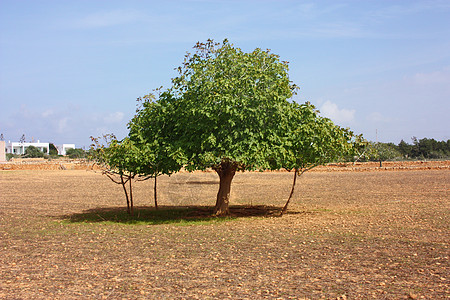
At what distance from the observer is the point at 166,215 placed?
1803 cm

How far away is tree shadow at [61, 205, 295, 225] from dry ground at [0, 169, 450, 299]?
670 mm

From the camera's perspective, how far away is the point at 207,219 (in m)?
16.3

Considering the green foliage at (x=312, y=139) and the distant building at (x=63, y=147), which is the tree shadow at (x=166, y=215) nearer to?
the green foliage at (x=312, y=139)

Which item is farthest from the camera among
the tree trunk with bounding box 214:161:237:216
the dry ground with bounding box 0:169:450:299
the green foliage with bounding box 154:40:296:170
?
the tree trunk with bounding box 214:161:237:216

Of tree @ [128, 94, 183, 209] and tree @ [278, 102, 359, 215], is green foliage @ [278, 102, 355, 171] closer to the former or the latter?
tree @ [278, 102, 359, 215]

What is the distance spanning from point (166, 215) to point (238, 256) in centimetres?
821

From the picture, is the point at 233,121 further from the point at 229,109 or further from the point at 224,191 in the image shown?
the point at 224,191

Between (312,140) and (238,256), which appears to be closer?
(238,256)

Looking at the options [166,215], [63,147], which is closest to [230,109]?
[166,215]

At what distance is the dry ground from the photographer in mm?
7785

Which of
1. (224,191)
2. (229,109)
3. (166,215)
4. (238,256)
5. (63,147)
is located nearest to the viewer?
(238,256)

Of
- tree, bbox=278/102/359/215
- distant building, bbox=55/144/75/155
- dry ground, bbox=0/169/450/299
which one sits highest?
distant building, bbox=55/144/75/155

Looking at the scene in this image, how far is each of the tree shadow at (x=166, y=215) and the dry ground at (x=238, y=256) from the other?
670 mm

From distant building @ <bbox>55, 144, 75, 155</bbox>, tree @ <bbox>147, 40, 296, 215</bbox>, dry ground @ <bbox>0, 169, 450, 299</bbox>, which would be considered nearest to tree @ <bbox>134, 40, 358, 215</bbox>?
tree @ <bbox>147, 40, 296, 215</bbox>
